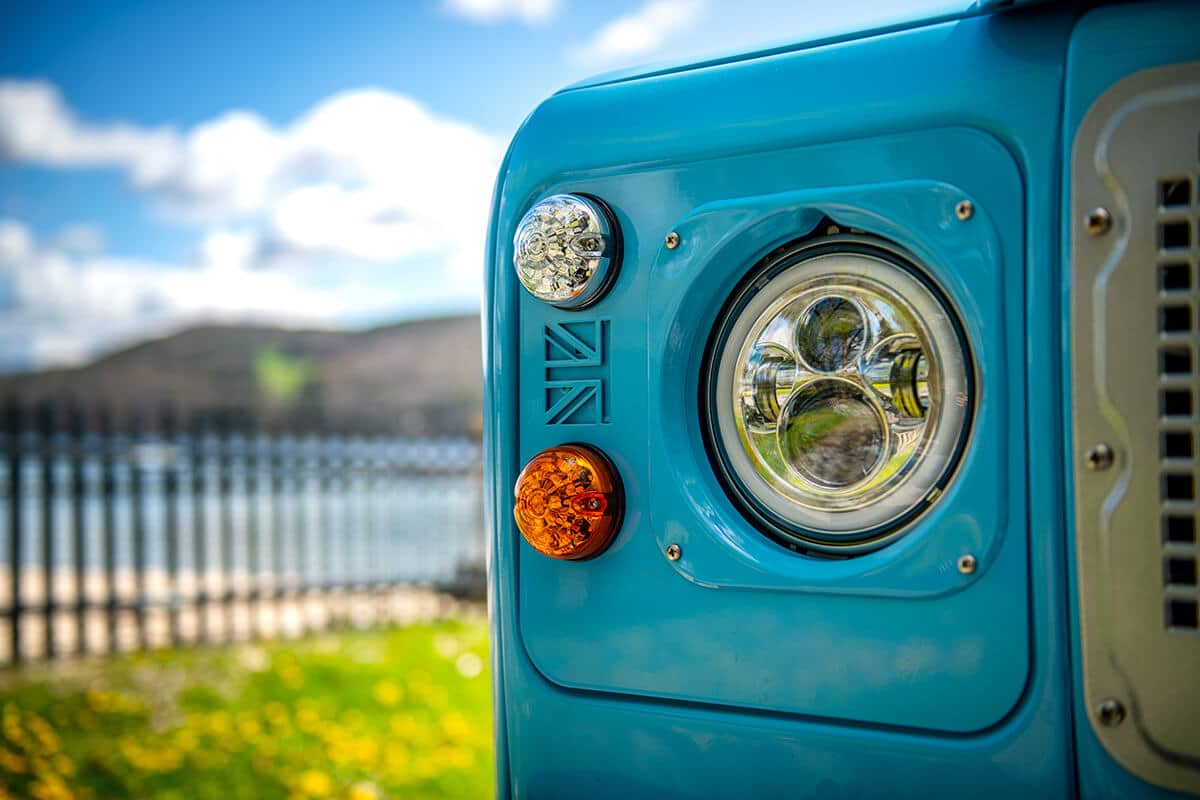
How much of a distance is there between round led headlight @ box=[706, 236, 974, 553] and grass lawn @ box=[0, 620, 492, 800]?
9.25 feet

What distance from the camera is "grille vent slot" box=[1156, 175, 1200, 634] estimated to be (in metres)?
1.06

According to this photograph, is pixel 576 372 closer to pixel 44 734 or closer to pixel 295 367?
pixel 44 734

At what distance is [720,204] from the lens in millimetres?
1390

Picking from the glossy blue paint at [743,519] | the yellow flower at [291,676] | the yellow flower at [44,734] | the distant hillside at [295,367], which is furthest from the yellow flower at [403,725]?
the distant hillside at [295,367]

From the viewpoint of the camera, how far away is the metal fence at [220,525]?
6.62m

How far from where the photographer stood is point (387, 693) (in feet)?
16.7

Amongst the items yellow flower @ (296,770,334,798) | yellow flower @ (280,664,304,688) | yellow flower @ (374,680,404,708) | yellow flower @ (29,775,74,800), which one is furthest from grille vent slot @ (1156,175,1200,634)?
yellow flower @ (280,664,304,688)

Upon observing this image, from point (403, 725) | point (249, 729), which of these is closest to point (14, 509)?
point (249, 729)

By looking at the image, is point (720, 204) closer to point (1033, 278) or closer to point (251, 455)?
point (1033, 278)

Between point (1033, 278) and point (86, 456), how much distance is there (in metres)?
6.94

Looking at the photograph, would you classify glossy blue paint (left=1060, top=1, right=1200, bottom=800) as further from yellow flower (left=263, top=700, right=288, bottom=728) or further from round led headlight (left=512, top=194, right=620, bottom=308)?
yellow flower (left=263, top=700, right=288, bottom=728)

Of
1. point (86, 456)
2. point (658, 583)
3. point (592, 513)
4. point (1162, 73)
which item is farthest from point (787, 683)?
point (86, 456)

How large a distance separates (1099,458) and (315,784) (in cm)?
344

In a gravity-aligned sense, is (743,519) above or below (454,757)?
above
